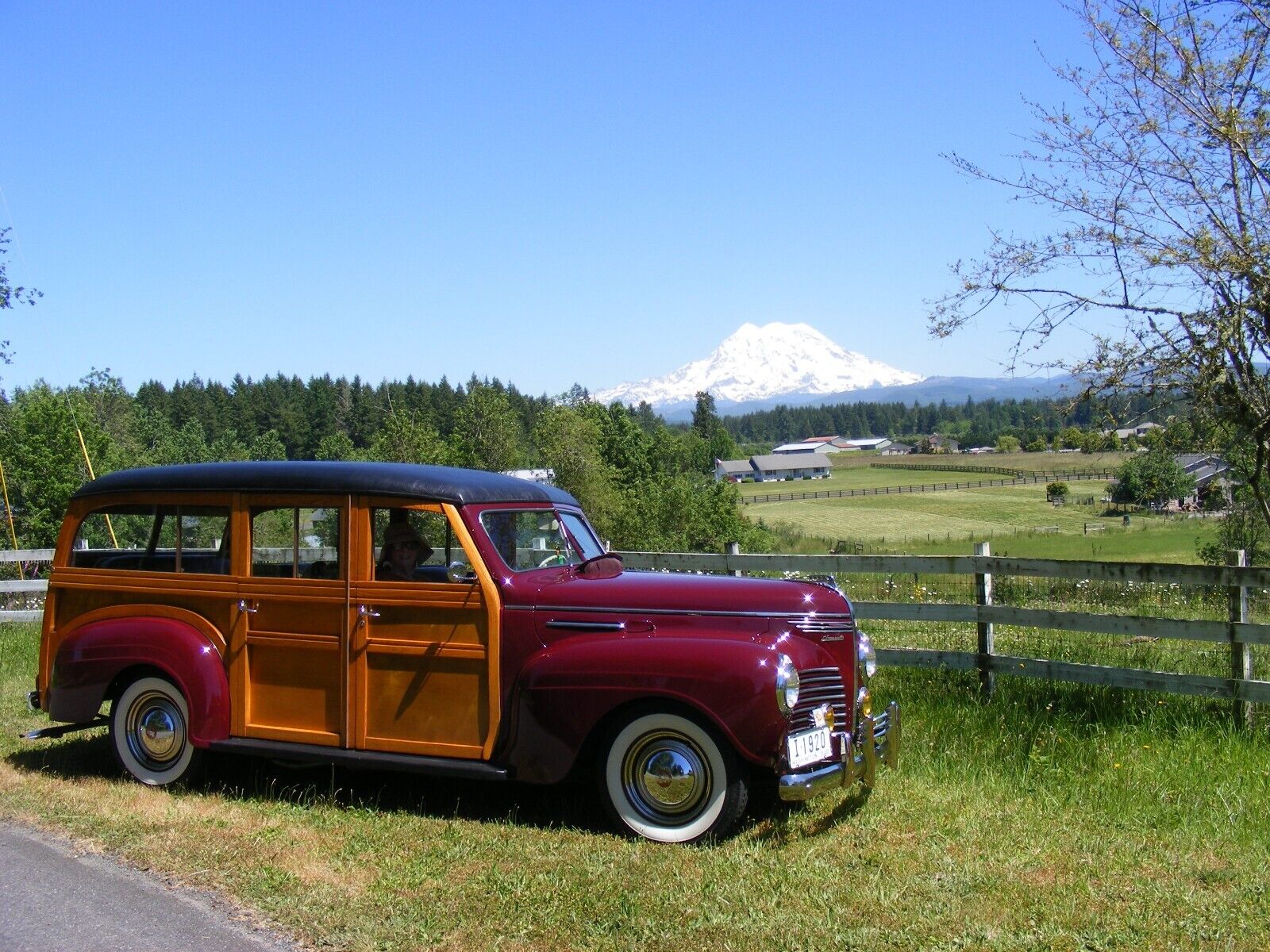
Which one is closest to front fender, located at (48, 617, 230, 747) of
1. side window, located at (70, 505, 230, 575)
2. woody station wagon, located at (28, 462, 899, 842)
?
woody station wagon, located at (28, 462, 899, 842)

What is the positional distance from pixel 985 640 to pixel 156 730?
19.6 ft

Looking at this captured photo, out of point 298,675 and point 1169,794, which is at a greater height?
point 298,675

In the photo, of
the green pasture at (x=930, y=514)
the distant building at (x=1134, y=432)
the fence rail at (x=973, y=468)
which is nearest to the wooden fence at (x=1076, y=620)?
the distant building at (x=1134, y=432)

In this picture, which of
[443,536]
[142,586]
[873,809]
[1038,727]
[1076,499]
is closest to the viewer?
[873,809]

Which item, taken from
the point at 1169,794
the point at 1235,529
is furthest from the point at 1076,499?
the point at 1169,794

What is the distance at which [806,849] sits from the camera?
544 cm

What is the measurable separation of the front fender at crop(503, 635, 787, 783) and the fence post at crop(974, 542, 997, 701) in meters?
3.38

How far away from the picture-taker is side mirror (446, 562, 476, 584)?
6.20 meters

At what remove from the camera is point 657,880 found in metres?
4.99

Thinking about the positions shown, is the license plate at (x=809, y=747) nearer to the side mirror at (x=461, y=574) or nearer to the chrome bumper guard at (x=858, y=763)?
the chrome bumper guard at (x=858, y=763)

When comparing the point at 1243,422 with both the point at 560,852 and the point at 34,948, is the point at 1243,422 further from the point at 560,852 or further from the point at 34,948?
the point at 34,948

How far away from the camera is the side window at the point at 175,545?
7.00 m

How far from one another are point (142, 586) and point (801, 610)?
14.2 feet

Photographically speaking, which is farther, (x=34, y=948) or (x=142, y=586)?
(x=142, y=586)
